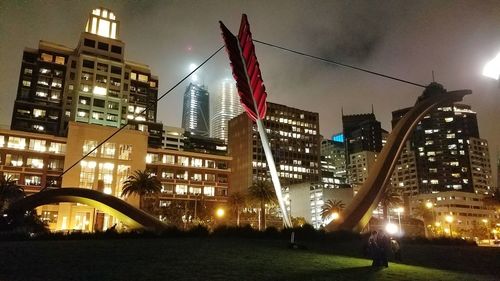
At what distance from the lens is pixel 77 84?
10450 cm

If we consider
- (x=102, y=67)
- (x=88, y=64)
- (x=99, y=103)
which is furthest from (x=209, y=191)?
(x=88, y=64)

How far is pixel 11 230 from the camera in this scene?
27531 mm

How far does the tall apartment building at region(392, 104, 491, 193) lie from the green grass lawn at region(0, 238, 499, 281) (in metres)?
182

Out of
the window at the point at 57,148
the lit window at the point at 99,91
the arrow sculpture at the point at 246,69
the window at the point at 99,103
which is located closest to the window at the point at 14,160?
the window at the point at 57,148

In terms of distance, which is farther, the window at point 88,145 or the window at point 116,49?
the window at point 116,49

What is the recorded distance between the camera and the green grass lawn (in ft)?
42.0

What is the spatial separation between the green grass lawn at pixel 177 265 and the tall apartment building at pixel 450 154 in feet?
598

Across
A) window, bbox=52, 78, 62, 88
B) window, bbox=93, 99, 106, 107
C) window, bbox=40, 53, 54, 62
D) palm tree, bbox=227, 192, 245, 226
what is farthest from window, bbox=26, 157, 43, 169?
window, bbox=40, 53, 54, 62

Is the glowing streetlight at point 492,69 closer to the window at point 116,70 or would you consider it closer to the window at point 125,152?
the window at point 125,152

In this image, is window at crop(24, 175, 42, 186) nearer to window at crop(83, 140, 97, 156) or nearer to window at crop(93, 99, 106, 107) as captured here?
window at crop(83, 140, 97, 156)

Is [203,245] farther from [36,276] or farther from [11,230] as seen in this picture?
[11,230]

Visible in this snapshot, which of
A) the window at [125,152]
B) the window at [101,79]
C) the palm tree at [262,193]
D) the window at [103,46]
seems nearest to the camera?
the palm tree at [262,193]

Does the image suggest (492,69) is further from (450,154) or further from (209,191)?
(450,154)

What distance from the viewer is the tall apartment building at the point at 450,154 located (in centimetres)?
18125
